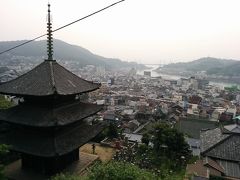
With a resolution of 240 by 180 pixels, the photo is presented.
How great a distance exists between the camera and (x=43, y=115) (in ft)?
51.6

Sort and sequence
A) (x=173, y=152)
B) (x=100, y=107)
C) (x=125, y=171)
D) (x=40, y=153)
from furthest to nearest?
1. (x=173, y=152)
2. (x=100, y=107)
3. (x=40, y=153)
4. (x=125, y=171)

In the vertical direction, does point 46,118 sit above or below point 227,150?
above

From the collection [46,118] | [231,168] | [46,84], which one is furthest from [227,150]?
[46,84]

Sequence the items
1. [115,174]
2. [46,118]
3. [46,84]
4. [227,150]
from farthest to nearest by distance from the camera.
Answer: [227,150]
[46,84]
[46,118]
[115,174]

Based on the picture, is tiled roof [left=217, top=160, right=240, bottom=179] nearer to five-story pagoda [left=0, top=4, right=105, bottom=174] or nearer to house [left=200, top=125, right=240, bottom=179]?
house [left=200, top=125, right=240, bottom=179]

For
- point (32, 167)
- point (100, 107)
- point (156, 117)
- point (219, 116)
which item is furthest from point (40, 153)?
point (219, 116)

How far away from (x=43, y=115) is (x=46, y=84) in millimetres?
1844

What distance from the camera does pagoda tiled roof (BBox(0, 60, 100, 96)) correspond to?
15773mm

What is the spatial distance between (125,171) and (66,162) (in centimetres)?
532

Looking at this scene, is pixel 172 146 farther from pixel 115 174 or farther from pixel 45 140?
pixel 45 140

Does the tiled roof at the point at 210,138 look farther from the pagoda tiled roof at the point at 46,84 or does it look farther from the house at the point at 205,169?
the pagoda tiled roof at the point at 46,84

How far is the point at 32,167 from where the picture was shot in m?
17.0

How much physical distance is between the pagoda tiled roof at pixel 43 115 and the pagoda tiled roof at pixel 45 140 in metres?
0.91

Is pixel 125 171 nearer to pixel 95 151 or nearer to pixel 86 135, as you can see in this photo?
pixel 86 135
